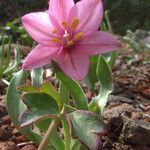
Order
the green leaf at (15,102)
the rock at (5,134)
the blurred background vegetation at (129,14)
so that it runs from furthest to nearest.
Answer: the blurred background vegetation at (129,14) < the rock at (5,134) < the green leaf at (15,102)

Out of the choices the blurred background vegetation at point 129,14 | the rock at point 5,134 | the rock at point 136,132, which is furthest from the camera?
the blurred background vegetation at point 129,14

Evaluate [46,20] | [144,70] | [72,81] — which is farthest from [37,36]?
[144,70]

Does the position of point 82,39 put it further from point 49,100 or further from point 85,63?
point 49,100

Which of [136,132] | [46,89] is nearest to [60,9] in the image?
[46,89]

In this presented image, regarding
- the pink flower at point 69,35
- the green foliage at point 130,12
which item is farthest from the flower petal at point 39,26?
the green foliage at point 130,12

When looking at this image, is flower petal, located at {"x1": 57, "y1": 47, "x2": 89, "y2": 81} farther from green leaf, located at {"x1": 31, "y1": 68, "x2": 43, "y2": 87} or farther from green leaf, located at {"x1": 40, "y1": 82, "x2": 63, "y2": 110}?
green leaf, located at {"x1": 31, "y1": 68, "x2": 43, "y2": 87}

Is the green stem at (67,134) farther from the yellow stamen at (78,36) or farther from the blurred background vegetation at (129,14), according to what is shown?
the blurred background vegetation at (129,14)
